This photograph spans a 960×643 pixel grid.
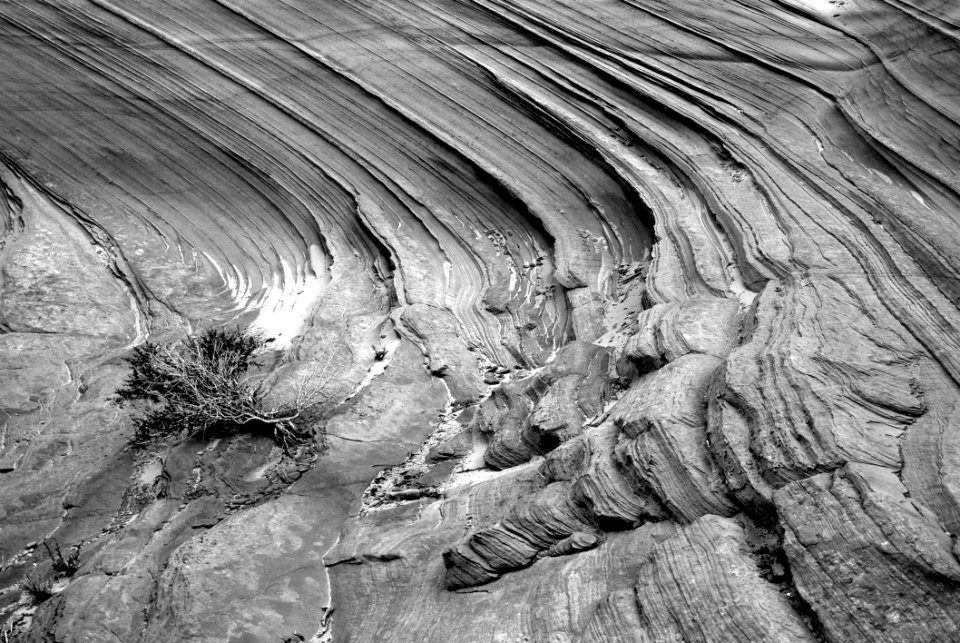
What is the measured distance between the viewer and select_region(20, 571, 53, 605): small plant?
25.5ft

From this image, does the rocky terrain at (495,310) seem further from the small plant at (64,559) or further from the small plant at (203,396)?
the small plant at (203,396)

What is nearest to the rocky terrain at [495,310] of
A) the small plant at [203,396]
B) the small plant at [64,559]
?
the small plant at [64,559]

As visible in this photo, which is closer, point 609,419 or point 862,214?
point 609,419

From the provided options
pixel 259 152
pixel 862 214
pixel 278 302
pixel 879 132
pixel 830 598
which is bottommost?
pixel 278 302

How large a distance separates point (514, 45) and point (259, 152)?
5.66 meters

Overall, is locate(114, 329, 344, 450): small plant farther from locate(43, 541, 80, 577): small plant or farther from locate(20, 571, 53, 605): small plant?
locate(20, 571, 53, 605): small plant

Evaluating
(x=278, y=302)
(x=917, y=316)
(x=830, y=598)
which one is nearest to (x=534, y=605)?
(x=830, y=598)

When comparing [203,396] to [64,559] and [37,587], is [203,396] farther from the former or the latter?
[37,587]

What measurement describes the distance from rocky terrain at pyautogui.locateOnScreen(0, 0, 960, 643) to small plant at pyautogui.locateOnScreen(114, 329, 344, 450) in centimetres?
27

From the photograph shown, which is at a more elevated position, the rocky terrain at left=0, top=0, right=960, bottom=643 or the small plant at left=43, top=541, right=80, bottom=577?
the rocky terrain at left=0, top=0, right=960, bottom=643

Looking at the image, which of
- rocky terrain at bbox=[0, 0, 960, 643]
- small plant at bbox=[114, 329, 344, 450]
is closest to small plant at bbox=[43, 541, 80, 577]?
rocky terrain at bbox=[0, 0, 960, 643]

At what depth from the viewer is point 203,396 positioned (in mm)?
9695

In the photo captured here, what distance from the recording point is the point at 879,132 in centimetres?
1275

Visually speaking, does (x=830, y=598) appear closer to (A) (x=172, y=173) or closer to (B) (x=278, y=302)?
(B) (x=278, y=302)
